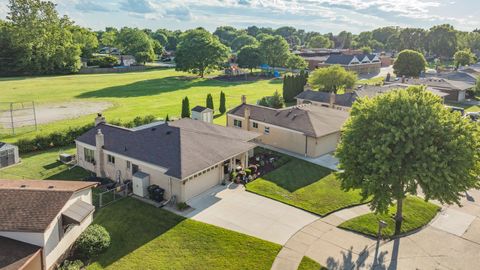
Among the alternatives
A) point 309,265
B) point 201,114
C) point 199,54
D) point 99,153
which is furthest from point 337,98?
point 199,54

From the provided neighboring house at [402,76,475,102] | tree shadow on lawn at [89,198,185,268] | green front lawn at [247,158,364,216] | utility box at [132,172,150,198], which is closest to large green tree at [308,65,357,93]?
neighboring house at [402,76,475,102]

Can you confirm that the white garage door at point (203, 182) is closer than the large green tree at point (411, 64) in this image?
Yes

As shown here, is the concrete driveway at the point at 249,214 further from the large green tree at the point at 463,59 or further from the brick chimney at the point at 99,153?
the large green tree at the point at 463,59

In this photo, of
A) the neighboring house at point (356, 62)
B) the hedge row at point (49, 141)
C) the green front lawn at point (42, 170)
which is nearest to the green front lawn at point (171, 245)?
the green front lawn at point (42, 170)

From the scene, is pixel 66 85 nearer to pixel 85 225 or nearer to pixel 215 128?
pixel 215 128

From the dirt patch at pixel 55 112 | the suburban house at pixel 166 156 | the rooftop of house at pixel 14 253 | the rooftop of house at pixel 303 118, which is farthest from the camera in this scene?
the dirt patch at pixel 55 112

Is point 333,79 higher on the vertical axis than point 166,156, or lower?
higher

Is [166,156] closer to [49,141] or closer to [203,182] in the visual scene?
[203,182]
